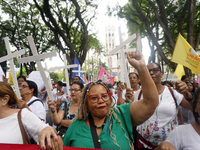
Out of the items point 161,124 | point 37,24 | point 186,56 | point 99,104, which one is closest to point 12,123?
point 99,104

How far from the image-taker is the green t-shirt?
5.17ft

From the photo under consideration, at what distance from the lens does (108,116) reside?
179 cm

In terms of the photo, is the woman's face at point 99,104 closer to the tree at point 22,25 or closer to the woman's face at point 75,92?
the woman's face at point 75,92

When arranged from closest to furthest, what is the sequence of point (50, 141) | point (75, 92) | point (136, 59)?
point (50, 141) < point (136, 59) < point (75, 92)

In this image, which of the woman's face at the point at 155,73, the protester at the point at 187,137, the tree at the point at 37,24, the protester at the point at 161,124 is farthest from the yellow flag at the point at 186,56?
the tree at the point at 37,24

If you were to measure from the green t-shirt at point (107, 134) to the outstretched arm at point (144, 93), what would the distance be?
0.27 ft

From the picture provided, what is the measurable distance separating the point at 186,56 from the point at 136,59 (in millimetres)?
2014

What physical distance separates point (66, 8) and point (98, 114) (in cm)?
1376

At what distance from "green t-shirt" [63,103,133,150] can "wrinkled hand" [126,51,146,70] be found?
0.41 meters

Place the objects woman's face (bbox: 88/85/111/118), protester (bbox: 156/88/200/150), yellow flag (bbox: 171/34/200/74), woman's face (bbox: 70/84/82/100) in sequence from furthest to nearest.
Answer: woman's face (bbox: 70/84/82/100) → yellow flag (bbox: 171/34/200/74) → woman's face (bbox: 88/85/111/118) → protester (bbox: 156/88/200/150)

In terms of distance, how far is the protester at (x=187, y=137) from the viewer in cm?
153

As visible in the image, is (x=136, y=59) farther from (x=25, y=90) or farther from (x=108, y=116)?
(x=25, y=90)

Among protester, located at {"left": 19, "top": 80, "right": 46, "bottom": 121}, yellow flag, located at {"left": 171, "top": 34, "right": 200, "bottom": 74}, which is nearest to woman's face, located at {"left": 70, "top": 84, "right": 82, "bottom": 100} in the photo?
protester, located at {"left": 19, "top": 80, "right": 46, "bottom": 121}

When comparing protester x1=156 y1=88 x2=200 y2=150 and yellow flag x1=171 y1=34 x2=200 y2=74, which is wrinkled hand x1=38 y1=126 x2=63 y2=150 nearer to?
protester x1=156 y1=88 x2=200 y2=150
